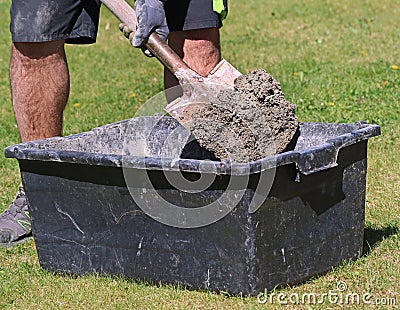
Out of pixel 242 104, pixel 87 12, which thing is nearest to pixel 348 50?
pixel 87 12

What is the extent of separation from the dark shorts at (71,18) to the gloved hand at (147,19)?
1.17 ft

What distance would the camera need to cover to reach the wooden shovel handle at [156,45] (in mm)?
3428

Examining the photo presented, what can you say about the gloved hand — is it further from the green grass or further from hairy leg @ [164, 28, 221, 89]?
the green grass

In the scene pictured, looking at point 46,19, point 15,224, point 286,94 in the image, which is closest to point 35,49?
point 46,19

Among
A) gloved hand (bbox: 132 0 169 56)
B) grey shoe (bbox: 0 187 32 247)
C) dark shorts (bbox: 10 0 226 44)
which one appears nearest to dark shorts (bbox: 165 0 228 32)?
dark shorts (bbox: 10 0 226 44)

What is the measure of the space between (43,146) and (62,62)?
2.21 ft

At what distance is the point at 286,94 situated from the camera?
592 centimetres

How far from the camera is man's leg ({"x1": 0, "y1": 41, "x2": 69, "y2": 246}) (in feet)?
12.7

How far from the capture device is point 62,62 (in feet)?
13.0

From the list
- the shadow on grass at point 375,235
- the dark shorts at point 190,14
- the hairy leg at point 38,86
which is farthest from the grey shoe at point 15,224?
the shadow on grass at point 375,235

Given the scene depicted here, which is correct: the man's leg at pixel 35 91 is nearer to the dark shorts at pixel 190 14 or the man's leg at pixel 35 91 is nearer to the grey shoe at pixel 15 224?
the grey shoe at pixel 15 224

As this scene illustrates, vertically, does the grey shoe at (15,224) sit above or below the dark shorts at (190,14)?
below

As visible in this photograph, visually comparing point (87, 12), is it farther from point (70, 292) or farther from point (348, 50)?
point (348, 50)

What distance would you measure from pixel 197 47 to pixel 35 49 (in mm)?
723
